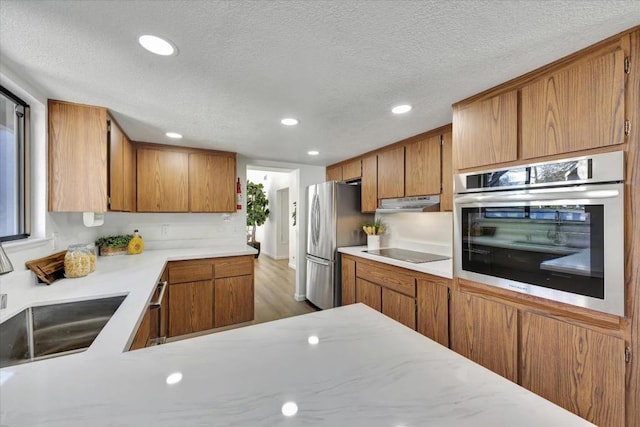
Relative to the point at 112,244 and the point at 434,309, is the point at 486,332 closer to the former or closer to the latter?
the point at 434,309

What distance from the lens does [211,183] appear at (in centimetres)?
307

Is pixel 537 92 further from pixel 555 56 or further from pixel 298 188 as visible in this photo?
pixel 298 188

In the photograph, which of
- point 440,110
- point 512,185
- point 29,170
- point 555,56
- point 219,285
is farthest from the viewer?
point 219,285

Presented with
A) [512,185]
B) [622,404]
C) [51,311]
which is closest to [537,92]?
[512,185]

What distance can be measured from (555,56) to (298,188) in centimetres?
309

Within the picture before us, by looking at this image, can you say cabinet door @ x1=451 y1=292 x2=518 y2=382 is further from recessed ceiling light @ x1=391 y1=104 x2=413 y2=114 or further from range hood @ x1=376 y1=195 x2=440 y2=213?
recessed ceiling light @ x1=391 y1=104 x2=413 y2=114

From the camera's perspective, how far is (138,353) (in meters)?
0.75

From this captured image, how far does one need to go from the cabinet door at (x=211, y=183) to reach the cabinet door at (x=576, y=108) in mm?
2824

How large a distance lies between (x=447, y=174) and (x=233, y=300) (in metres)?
2.51

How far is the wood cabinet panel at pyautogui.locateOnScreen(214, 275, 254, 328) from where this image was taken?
279cm

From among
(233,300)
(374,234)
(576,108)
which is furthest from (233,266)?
(576,108)

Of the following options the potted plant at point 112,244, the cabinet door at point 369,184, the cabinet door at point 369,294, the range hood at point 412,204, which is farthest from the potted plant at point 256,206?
the range hood at point 412,204

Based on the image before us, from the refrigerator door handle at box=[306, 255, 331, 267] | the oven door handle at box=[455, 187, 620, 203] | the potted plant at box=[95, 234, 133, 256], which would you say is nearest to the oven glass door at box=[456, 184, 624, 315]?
the oven door handle at box=[455, 187, 620, 203]

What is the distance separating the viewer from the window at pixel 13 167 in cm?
147
